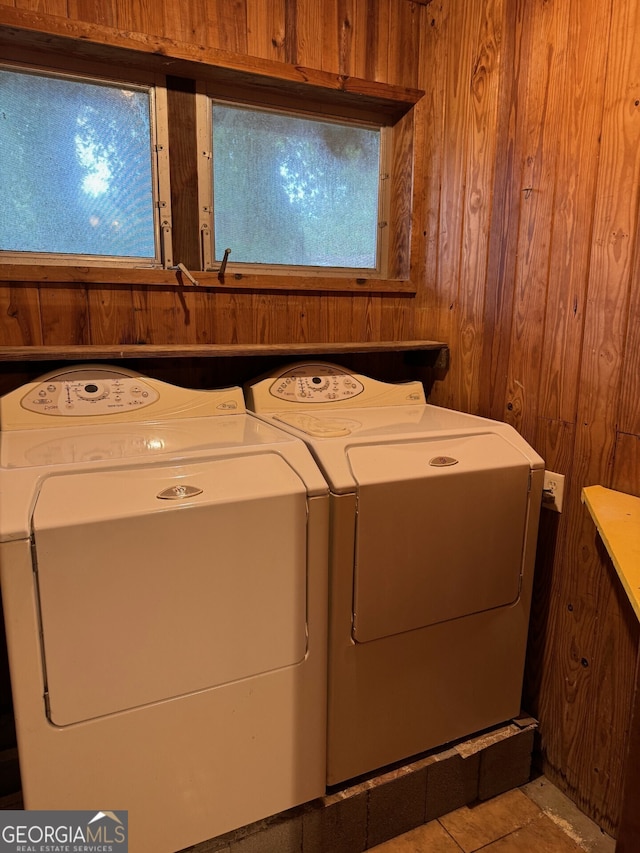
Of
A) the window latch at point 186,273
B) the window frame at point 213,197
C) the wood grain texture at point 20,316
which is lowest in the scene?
the wood grain texture at point 20,316

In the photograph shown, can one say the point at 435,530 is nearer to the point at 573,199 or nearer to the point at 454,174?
the point at 573,199

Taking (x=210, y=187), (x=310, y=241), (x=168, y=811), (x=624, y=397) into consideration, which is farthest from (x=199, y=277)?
(x=168, y=811)

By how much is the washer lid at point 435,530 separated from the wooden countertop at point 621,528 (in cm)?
19

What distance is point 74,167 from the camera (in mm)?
1748

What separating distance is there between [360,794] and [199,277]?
157 cm

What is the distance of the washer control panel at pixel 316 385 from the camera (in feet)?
6.05

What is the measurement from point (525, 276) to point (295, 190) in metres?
0.90

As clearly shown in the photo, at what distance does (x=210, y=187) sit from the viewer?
1.92 meters

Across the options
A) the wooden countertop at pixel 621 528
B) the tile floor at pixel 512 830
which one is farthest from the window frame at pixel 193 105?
the tile floor at pixel 512 830

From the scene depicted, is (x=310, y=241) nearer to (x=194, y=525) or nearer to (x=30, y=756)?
(x=194, y=525)

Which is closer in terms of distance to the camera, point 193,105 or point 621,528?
point 621,528

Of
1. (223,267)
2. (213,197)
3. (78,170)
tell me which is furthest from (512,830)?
(78,170)

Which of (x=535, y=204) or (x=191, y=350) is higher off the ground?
(x=535, y=204)

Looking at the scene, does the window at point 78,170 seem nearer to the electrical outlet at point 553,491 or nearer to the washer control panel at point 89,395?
the washer control panel at point 89,395
